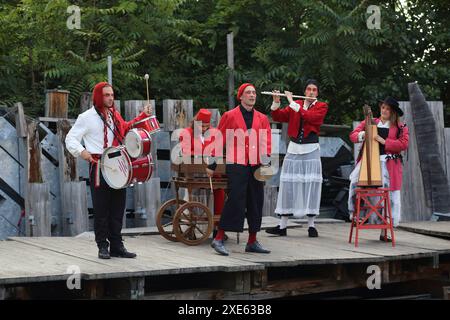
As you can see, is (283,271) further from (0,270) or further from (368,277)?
(0,270)

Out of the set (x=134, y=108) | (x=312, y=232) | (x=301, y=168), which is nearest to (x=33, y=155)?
(x=134, y=108)

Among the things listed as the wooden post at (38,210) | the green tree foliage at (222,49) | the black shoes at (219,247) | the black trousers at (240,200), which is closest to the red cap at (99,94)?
the black trousers at (240,200)

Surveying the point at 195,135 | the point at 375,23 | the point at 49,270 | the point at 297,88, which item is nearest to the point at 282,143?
the point at 297,88

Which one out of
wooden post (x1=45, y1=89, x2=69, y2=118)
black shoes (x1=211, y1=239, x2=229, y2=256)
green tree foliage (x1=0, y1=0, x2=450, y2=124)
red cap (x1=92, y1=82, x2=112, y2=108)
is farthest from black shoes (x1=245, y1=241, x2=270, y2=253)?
green tree foliage (x1=0, y1=0, x2=450, y2=124)

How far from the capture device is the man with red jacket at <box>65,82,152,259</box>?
27.1 ft

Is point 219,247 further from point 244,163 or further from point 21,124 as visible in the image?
point 21,124

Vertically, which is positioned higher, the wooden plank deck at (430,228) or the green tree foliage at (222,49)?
the green tree foliage at (222,49)

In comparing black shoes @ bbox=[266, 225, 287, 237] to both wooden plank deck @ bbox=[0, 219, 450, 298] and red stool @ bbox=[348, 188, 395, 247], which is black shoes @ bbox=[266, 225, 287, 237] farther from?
red stool @ bbox=[348, 188, 395, 247]

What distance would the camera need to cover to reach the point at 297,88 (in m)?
13.5

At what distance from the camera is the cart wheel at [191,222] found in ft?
30.6

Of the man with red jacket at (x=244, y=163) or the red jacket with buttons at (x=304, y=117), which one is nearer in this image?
the man with red jacket at (x=244, y=163)

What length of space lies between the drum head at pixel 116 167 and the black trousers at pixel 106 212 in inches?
4.0

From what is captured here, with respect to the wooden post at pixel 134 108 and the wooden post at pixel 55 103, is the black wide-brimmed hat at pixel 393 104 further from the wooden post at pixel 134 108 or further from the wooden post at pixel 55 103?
the wooden post at pixel 55 103

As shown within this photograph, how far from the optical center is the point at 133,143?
818cm
